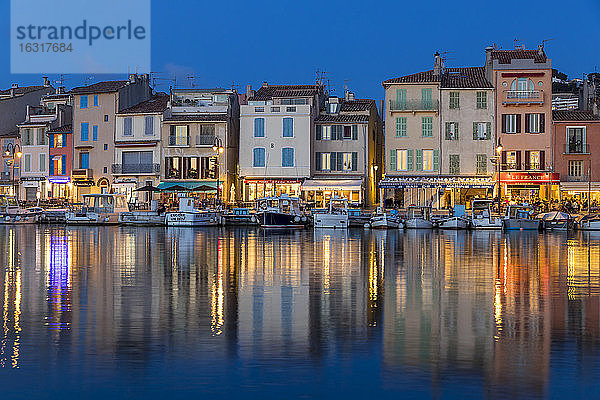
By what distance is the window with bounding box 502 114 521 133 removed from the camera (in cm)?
6475

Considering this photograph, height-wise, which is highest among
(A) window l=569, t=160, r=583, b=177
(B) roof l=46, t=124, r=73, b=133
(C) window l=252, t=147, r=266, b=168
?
(B) roof l=46, t=124, r=73, b=133

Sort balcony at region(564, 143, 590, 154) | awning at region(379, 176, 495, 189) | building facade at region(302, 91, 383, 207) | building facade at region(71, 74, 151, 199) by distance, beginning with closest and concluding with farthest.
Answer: awning at region(379, 176, 495, 189) → balcony at region(564, 143, 590, 154) → building facade at region(302, 91, 383, 207) → building facade at region(71, 74, 151, 199)

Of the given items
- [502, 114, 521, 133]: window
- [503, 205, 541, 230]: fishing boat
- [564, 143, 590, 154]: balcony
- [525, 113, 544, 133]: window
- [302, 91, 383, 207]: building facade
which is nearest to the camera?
[503, 205, 541, 230]: fishing boat

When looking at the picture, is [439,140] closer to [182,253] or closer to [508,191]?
[508,191]

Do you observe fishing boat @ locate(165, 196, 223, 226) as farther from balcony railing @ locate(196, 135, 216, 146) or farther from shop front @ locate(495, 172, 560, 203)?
shop front @ locate(495, 172, 560, 203)

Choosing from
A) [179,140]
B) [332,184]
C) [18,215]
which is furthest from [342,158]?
[18,215]

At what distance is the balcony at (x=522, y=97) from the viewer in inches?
2527

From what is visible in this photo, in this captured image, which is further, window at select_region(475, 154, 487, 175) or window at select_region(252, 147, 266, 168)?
window at select_region(252, 147, 266, 168)

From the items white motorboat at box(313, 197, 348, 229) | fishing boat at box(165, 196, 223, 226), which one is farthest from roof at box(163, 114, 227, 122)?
white motorboat at box(313, 197, 348, 229)

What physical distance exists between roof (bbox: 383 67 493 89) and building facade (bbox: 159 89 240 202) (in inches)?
567

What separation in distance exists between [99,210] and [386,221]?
2366cm

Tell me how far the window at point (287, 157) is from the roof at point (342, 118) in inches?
137

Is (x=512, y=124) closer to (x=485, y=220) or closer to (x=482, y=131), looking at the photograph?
(x=482, y=131)

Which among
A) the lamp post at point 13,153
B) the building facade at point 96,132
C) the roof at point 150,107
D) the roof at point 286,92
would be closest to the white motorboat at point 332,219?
the roof at point 286,92
